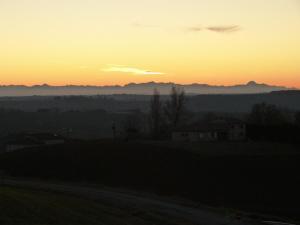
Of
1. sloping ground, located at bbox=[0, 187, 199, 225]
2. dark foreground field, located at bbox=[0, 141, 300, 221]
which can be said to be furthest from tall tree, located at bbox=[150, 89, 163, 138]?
sloping ground, located at bbox=[0, 187, 199, 225]

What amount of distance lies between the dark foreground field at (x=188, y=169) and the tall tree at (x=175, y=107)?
42.4m

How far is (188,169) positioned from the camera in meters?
63.0

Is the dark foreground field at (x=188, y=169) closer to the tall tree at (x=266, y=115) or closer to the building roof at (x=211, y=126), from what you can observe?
the building roof at (x=211, y=126)

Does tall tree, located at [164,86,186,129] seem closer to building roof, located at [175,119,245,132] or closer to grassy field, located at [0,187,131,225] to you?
building roof, located at [175,119,245,132]

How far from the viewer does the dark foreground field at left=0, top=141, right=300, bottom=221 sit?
53.0 m

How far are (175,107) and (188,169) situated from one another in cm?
6040

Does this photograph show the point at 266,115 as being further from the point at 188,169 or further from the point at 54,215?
the point at 54,215

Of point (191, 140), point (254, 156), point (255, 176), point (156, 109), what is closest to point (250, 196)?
point (255, 176)

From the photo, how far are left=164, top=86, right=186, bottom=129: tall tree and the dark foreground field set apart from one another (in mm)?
42440

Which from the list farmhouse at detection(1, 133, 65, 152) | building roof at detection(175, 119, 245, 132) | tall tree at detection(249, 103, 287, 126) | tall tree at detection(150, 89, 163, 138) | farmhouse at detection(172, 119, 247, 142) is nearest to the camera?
farmhouse at detection(172, 119, 247, 142)

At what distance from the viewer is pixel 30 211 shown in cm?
2575

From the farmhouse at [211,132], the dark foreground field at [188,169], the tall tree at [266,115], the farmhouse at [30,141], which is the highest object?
the tall tree at [266,115]

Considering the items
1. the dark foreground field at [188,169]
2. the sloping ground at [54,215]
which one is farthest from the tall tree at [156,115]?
the sloping ground at [54,215]

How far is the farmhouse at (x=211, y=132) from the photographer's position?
90.9 meters
